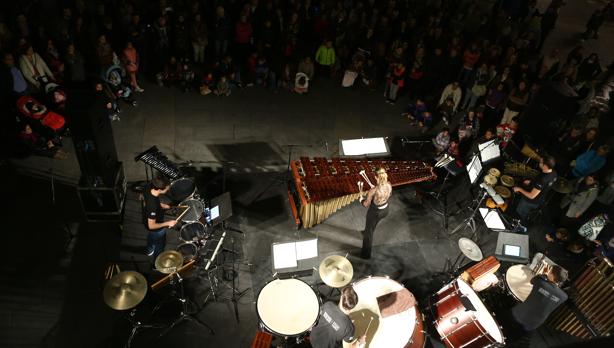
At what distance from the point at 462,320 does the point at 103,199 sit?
240 inches

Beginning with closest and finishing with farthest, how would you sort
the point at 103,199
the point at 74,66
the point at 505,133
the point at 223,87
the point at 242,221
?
the point at 103,199, the point at 242,221, the point at 74,66, the point at 505,133, the point at 223,87

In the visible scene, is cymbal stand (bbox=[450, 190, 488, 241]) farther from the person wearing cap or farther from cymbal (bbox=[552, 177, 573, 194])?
the person wearing cap

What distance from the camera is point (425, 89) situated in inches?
472

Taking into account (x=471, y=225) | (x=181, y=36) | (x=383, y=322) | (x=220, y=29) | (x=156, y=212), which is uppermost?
(x=220, y=29)

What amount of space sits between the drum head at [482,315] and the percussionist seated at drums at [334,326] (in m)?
1.94

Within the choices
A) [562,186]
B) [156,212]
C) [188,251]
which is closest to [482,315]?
[562,186]

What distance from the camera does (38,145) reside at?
903 cm

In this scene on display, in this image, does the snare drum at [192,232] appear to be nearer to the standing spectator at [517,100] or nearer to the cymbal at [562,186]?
the cymbal at [562,186]

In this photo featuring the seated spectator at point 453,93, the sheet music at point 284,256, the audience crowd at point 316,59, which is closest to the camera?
the sheet music at point 284,256

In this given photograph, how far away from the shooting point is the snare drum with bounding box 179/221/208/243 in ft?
23.1

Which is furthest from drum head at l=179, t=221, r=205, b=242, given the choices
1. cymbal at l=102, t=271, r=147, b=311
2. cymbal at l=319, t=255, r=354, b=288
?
cymbal at l=319, t=255, r=354, b=288

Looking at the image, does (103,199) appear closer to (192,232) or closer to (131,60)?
(192,232)

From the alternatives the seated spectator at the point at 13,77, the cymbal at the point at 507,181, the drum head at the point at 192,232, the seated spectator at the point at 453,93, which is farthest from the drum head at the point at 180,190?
the seated spectator at the point at 453,93

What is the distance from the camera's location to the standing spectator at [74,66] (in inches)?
384
